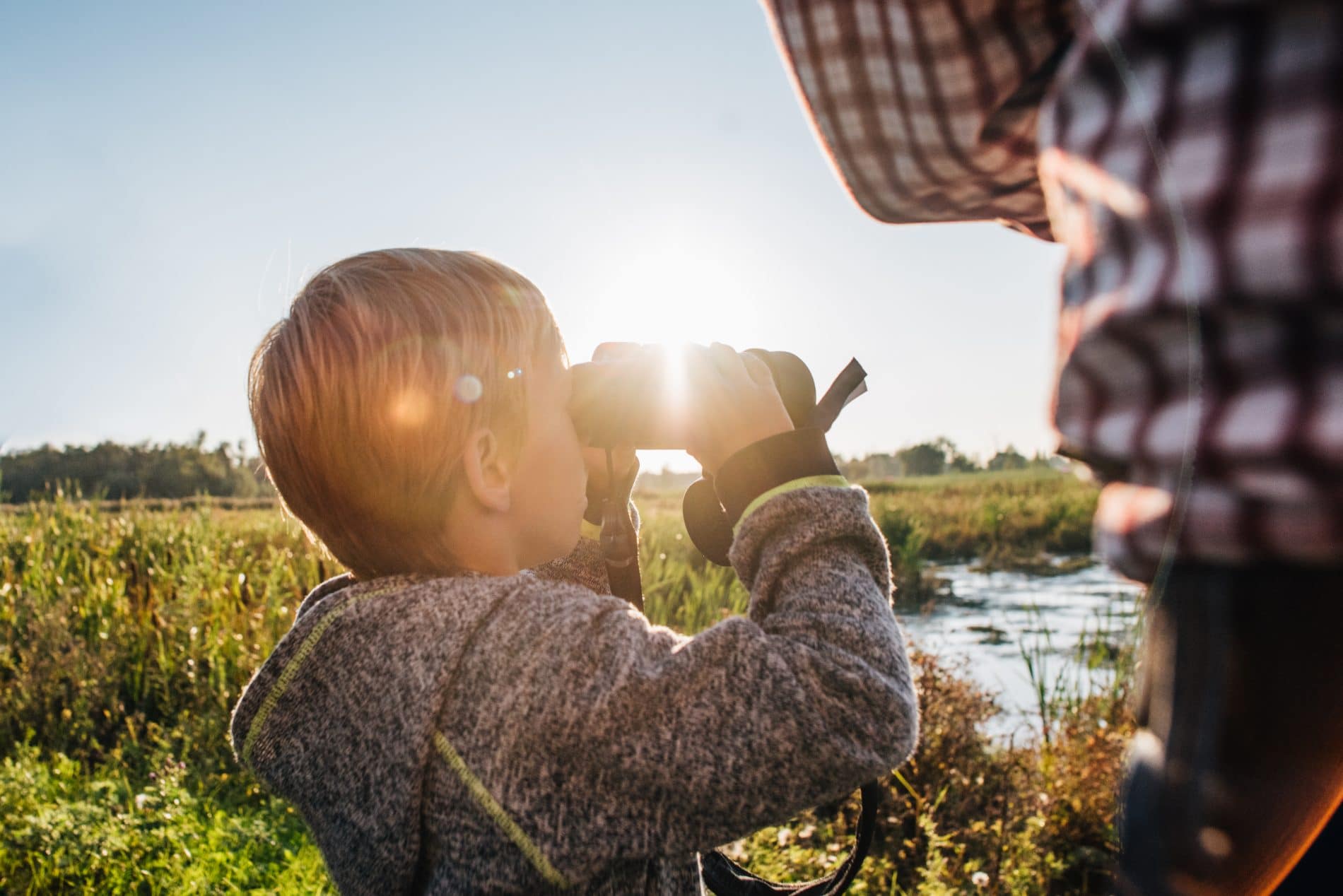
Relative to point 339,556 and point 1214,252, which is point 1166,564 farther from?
point 339,556

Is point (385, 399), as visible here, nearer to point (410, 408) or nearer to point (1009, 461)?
point (410, 408)

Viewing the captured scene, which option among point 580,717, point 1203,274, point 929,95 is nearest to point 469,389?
point 580,717

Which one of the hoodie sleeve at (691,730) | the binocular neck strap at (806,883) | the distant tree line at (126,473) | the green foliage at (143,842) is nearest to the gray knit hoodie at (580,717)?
the hoodie sleeve at (691,730)

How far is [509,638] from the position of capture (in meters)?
0.84

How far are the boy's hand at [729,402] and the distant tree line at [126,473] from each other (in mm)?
4594

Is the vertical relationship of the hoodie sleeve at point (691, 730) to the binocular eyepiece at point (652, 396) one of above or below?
below

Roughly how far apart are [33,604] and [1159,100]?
4.38m

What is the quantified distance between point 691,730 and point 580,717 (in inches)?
4.3

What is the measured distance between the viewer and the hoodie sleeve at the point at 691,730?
0.78m

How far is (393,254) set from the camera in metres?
1.05

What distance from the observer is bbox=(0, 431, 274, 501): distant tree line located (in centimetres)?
515

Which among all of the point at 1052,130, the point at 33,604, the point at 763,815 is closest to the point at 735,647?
the point at 763,815

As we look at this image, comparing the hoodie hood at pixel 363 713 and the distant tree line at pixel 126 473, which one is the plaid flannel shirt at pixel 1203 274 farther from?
the distant tree line at pixel 126 473

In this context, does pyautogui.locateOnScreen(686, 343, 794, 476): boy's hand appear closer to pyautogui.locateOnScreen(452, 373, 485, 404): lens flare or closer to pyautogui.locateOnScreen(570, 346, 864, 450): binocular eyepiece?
pyautogui.locateOnScreen(570, 346, 864, 450): binocular eyepiece
